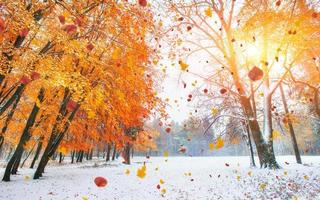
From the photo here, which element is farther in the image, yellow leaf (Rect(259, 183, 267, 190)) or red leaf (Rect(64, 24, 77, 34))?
yellow leaf (Rect(259, 183, 267, 190))

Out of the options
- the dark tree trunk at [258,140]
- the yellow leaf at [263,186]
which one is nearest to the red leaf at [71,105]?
the dark tree trunk at [258,140]

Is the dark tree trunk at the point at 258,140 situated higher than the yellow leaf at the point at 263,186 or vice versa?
the dark tree trunk at the point at 258,140

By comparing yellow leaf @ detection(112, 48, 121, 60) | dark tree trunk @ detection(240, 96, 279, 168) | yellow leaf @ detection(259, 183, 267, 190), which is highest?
yellow leaf @ detection(112, 48, 121, 60)

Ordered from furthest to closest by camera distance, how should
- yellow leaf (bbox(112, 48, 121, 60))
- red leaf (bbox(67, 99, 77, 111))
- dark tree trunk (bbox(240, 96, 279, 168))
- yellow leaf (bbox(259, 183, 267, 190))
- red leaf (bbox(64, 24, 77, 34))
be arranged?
red leaf (bbox(67, 99, 77, 111)) → dark tree trunk (bbox(240, 96, 279, 168)) → yellow leaf (bbox(259, 183, 267, 190)) → yellow leaf (bbox(112, 48, 121, 60)) → red leaf (bbox(64, 24, 77, 34))

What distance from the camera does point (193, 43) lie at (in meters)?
12.1

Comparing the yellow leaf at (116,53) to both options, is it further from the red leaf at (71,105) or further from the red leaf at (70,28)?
Result: the red leaf at (71,105)

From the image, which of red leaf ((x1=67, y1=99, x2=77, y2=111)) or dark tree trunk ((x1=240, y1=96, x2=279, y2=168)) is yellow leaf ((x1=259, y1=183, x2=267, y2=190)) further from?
red leaf ((x1=67, y1=99, x2=77, y2=111))

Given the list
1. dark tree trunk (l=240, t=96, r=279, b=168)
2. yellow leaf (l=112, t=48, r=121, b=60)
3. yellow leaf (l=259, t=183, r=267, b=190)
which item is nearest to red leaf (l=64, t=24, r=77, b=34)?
yellow leaf (l=112, t=48, r=121, b=60)

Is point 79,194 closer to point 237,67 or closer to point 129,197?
point 129,197

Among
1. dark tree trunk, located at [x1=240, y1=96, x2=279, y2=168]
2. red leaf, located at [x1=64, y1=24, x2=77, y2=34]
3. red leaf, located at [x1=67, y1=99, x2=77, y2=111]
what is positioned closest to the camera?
red leaf, located at [x1=64, y1=24, x2=77, y2=34]

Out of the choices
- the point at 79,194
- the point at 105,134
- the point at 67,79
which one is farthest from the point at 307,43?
the point at 105,134

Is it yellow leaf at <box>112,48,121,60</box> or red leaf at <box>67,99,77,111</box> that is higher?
yellow leaf at <box>112,48,121,60</box>

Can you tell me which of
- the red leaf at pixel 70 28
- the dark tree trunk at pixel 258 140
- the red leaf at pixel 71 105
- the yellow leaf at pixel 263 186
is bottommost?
the yellow leaf at pixel 263 186

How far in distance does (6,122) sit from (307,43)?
1485cm
